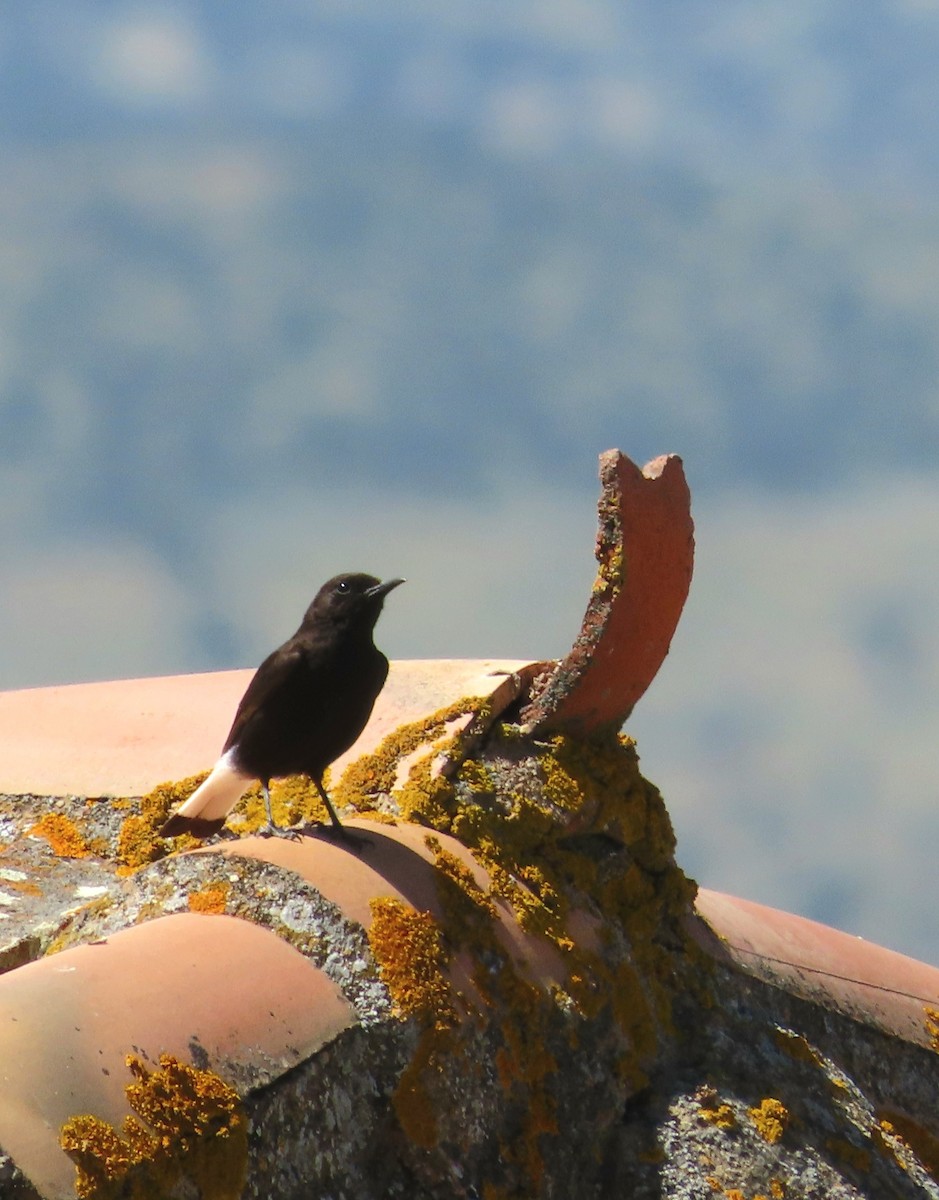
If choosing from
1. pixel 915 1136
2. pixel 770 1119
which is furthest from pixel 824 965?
pixel 770 1119

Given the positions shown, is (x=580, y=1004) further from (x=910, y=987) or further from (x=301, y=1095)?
(x=910, y=987)

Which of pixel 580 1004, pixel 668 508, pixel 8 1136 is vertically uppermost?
pixel 668 508

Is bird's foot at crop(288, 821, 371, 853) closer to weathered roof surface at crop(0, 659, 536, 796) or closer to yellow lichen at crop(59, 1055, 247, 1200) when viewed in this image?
weathered roof surface at crop(0, 659, 536, 796)

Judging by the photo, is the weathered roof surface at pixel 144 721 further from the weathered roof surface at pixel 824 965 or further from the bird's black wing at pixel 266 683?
the weathered roof surface at pixel 824 965

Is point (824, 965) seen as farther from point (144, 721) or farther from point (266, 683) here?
point (144, 721)

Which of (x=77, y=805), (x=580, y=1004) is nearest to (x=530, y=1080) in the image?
(x=580, y=1004)

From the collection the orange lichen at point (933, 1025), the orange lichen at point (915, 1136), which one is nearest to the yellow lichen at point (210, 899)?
the orange lichen at point (915, 1136)

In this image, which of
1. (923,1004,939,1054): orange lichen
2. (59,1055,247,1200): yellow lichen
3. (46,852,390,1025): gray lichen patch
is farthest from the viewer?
(923,1004,939,1054): orange lichen

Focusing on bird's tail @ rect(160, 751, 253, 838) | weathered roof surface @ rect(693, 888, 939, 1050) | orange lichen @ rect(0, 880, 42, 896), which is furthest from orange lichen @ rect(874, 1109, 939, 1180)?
orange lichen @ rect(0, 880, 42, 896)
